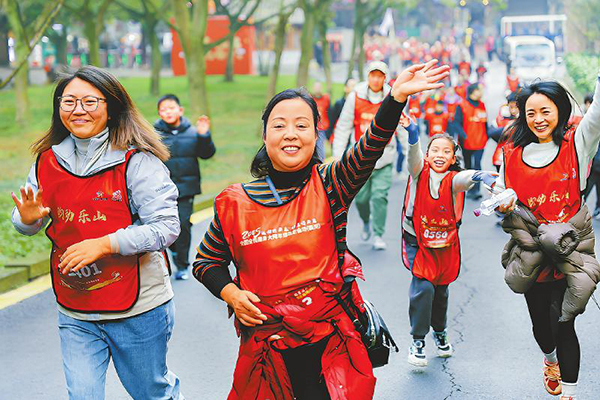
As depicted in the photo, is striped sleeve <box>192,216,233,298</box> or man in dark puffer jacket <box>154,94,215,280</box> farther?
man in dark puffer jacket <box>154,94,215,280</box>

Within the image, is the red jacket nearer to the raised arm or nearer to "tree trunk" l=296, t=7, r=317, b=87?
the raised arm

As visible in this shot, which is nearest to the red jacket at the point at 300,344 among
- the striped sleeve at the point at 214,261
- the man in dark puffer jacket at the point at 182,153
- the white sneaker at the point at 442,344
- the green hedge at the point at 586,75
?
the striped sleeve at the point at 214,261

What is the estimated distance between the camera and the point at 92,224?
375 centimetres

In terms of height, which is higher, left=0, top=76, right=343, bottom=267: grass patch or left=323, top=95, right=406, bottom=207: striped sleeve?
left=323, top=95, right=406, bottom=207: striped sleeve

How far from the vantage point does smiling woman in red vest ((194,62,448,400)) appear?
11.1 feet

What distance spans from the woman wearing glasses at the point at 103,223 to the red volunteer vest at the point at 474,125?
941 centimetres

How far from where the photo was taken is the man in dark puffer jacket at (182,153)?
8258 millimetres

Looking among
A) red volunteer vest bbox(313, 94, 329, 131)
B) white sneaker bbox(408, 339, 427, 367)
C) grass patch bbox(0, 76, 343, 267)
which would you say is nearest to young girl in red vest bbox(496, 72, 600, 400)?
white sneaker bbox(408, 339, 427, 367)

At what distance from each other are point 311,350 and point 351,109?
6251mm

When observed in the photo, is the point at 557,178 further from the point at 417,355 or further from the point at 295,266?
the point at 295,266

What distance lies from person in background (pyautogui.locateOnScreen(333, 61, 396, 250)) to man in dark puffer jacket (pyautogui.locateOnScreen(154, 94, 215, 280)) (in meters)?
1.61

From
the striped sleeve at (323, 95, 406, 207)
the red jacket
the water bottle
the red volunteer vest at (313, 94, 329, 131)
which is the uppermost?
the striped sleeve at (323, 95, 406, 207)

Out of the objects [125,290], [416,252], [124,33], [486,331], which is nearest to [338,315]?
[125,290]

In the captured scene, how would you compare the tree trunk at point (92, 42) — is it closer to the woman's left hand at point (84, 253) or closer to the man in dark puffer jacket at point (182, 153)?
the man in dark puffer jacket at point (182, 153)
